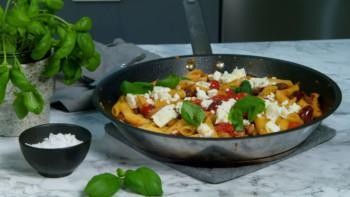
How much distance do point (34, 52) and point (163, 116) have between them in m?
0.25

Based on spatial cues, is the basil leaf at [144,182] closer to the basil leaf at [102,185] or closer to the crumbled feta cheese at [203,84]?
the basil leaf at [102,185]

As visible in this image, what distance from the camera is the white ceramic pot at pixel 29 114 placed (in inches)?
47.7

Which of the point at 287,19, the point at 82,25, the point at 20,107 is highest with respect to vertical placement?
the point at 82,25

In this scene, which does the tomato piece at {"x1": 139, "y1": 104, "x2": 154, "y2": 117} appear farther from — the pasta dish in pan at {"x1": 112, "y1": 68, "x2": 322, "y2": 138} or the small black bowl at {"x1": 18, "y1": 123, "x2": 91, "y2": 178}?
the small black bowl at {"x1": 18, "y1": 123, "x2": 91, "y2": 178}

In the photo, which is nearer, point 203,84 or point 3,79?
point 3,79

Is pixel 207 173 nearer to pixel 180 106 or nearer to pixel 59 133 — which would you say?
pixel 180 106

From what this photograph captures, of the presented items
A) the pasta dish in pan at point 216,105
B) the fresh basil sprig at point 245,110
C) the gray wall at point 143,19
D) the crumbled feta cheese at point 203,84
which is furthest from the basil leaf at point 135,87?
the gray wall at point 143,19

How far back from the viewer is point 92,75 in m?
1.45

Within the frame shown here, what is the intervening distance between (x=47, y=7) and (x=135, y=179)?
0.37m

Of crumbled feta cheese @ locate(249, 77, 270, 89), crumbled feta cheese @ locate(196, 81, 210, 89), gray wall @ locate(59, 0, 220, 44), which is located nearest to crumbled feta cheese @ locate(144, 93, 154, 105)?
crumbled feta cheese @ locate(196, 81, 210, 89)

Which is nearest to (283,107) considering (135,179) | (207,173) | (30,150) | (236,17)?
(207,173)

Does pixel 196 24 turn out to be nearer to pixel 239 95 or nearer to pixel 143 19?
pixel 239 95

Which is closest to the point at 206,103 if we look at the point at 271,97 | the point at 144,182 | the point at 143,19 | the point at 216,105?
the point at 216,105

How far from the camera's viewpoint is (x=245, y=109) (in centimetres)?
116
